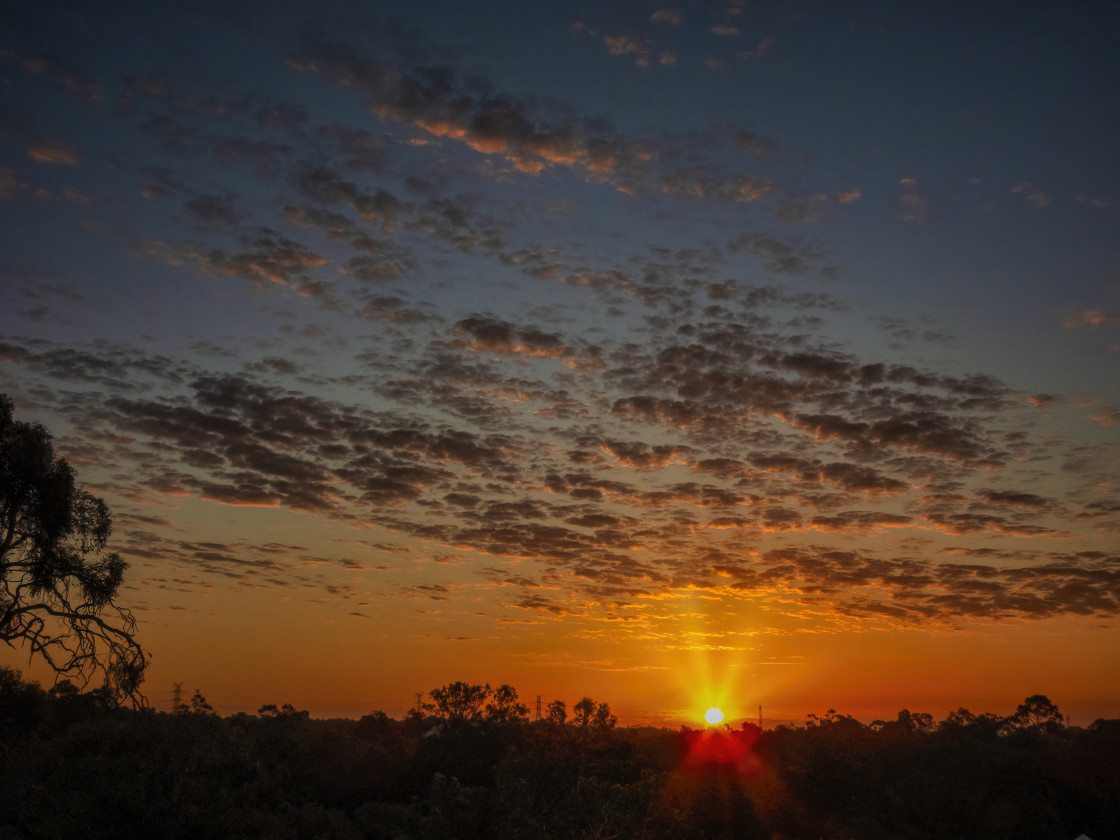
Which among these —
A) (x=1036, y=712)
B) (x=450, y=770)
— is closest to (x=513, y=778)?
(x=450, y=770)

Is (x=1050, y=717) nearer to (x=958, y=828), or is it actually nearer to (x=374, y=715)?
(x=958, y=828)

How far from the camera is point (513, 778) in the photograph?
169ft

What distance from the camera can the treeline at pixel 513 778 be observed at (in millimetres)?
35906

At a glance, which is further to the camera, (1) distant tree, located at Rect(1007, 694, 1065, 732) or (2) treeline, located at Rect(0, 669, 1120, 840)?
(1) distant tree, located at Rect(1007, 694, 1065, 732)

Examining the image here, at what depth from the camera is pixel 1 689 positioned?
118 ft

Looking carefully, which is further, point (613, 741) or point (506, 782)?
point (613, 741)

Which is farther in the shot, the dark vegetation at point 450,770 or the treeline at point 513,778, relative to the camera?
the treeline at point 513,778

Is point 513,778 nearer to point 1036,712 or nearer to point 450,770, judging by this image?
point 450,770

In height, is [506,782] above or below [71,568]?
below

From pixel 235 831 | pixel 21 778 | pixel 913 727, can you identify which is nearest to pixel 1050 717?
pixel 913 727

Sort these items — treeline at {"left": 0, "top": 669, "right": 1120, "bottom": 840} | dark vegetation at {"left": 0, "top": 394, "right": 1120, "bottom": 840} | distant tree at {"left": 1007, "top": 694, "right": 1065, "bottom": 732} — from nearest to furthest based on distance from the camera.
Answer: dark vegetation at {"left": 0, "top": 394, "right": 1120, "bottom": 840} < treeline at {"left": 0, "top": 669, "right": 1120, "bottom": 840} < distant tree at {"left": 1007, "top": 694, "right": 1065, "bottom": 732}

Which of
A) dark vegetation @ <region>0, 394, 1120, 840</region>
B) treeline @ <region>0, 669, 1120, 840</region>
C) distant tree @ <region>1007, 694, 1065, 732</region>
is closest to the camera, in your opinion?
dark vegetation @ <region>0, 394, 1120, 840</region>

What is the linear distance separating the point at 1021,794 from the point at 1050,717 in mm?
50976

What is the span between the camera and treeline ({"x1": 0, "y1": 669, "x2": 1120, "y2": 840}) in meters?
35.9
